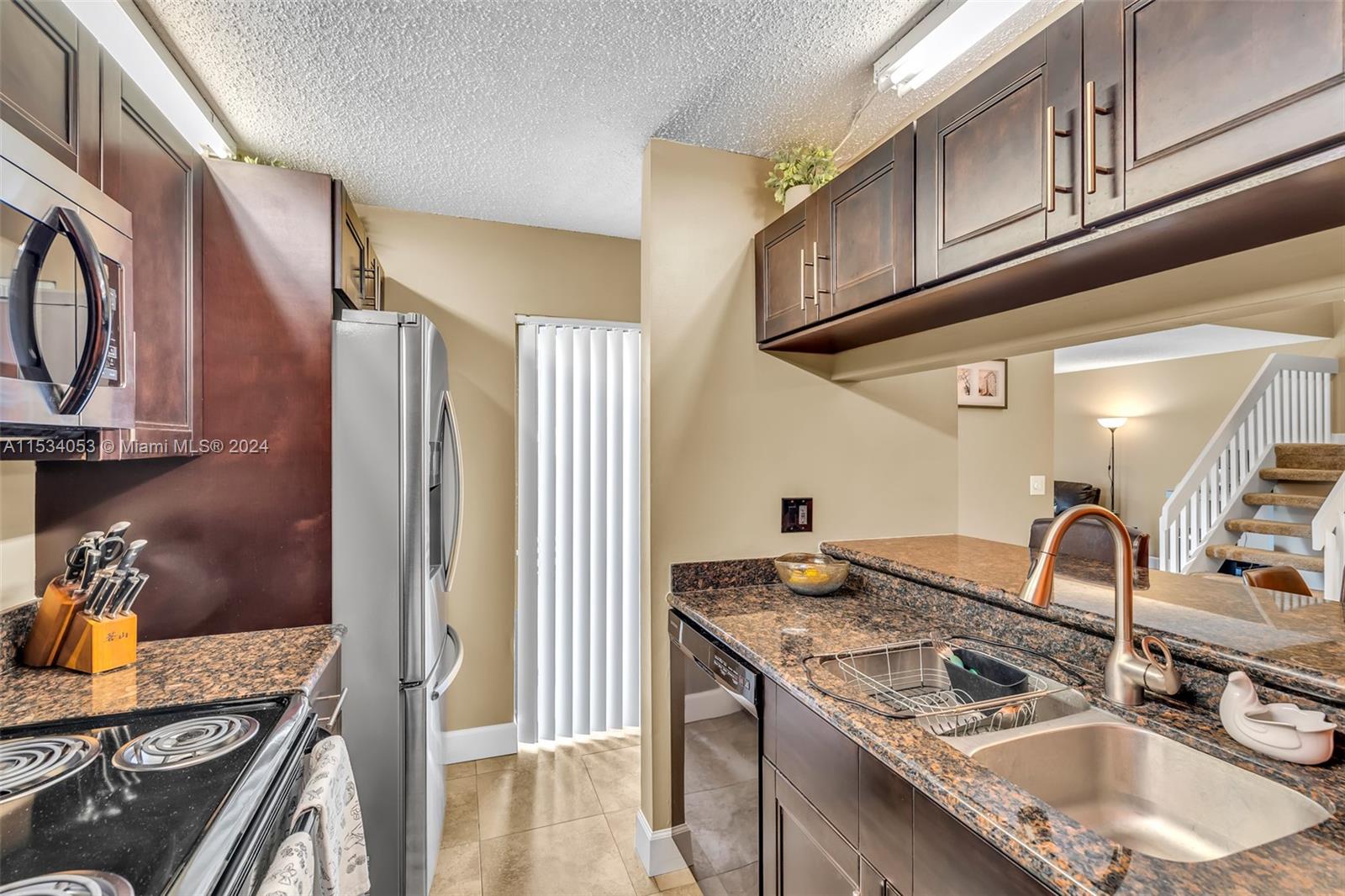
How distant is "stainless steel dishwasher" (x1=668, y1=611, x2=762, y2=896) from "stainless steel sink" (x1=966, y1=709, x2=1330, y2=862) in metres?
0.58

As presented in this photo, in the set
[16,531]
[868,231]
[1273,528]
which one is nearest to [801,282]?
[868,231]

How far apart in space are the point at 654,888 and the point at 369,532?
1503 mm

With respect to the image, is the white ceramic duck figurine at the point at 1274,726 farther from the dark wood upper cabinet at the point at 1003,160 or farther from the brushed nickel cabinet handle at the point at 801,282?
the brushed nickel cabinet handle at the point at 801,282

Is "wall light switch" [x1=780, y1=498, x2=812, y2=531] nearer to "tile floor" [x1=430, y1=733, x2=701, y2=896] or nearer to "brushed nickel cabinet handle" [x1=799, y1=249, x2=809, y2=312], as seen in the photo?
"brushed nickel cabinet handle" [x1=799, y1=249, x2=809, y2=312]

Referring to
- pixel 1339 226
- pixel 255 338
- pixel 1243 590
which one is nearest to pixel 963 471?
pixel 1243 590

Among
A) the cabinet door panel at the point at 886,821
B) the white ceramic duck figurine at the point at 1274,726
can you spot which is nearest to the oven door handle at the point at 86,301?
the cabinet door panel at the point at 886,821

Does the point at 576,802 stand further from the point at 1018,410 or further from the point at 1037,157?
the point at 1037,157

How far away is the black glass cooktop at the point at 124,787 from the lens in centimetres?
80

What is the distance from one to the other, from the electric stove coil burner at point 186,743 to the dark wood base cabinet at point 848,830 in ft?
3.62

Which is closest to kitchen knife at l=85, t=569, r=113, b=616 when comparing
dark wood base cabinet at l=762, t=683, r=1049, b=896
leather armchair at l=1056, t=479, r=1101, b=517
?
dark wood base cabinet at l=762, t=683, r=1049, b=896

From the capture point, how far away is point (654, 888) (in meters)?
1.97

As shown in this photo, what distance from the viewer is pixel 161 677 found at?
139 cm

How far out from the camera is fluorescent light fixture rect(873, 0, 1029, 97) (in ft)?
4.51

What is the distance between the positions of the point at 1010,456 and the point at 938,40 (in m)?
1.39
